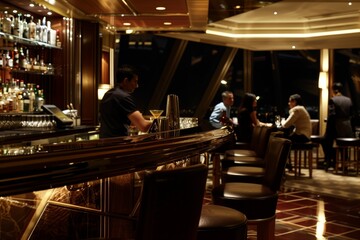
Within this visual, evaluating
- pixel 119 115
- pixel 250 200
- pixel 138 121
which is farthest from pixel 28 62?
pixel 250 200

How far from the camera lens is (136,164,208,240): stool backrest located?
1.22 metres

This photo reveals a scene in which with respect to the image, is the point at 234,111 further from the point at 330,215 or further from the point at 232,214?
the point at 232,214

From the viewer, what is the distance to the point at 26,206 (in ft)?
5.67

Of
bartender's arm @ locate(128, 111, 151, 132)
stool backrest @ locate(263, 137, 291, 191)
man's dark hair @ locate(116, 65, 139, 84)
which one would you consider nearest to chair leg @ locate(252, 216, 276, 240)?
stool backrest @ locate(263, 137, 291, 191)

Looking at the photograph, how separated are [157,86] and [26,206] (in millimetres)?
8974

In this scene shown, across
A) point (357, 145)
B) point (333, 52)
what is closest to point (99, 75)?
point (357, 145)

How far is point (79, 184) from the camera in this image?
6.14ft

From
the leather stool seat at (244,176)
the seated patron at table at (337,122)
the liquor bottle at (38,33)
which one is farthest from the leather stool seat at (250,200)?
the seated patron at table at (337,122)

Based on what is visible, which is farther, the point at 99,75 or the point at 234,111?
the point at 234,111

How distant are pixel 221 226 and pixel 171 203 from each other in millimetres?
707

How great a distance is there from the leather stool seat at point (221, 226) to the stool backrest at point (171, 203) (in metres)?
0.51

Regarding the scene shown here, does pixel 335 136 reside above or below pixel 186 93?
below

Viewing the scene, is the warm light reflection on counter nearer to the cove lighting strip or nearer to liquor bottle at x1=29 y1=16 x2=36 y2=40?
→ liquor bottle at x1=29 y1=16 x2=36 y2=40

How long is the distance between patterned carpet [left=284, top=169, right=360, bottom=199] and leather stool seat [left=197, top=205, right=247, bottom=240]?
4.54 m
